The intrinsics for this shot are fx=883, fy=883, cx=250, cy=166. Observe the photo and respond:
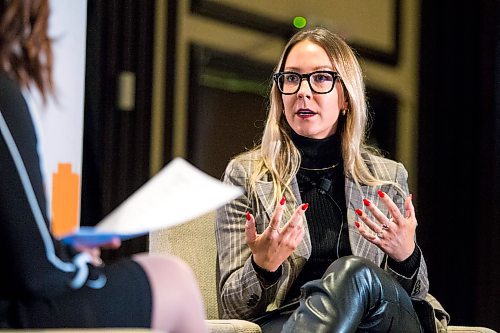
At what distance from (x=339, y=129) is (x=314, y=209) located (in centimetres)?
27

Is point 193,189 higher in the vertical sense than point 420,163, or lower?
higher

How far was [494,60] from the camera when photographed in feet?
12.3

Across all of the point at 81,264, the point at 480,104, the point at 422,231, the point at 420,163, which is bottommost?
the point at 422,231

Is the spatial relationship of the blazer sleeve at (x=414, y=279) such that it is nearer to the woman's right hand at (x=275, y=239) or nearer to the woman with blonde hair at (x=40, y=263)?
the woman's right hand at (x=275, y=239)

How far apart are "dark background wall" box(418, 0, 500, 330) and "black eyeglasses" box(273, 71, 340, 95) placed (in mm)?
1600

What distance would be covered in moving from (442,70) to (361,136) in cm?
164

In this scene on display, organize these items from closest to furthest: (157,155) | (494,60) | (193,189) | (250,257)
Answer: (193,189)
(250,257)
(157,155)
(494,60)

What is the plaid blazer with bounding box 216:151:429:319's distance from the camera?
2.13m

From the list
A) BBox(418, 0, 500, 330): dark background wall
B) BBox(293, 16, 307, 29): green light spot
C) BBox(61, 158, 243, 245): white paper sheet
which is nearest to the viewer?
BBox(61, 158, 243, 245): white paper sheet

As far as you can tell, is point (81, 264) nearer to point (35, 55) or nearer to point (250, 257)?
point (35, 55)

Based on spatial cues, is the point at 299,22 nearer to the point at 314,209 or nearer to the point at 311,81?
the point at 311,81

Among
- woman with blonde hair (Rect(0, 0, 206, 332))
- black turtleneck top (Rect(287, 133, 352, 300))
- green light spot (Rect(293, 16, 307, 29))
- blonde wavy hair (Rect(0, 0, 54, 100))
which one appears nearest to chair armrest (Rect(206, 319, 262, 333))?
black turtleneck top (Rect(287, 133, 352, 300))

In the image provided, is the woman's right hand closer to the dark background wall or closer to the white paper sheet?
the white paper sheet

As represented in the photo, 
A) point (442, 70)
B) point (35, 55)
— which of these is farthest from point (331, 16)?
point (35, 55)
